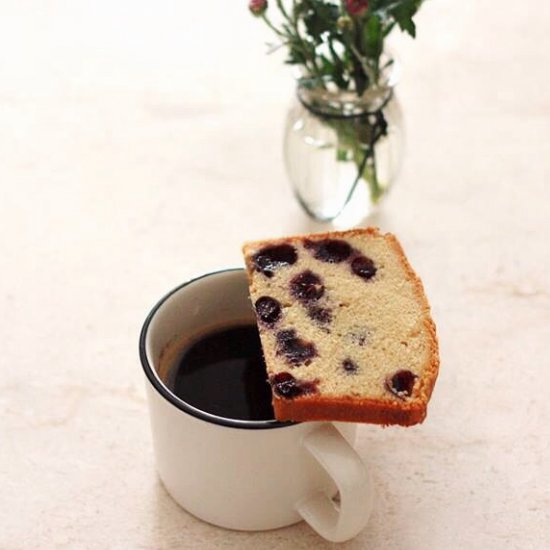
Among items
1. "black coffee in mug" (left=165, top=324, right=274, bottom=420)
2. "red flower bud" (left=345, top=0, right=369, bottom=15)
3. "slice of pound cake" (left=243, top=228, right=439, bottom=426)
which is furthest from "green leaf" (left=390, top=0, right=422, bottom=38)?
"black coffee in mug" (left=165, top=324, right=274, bottom=420)

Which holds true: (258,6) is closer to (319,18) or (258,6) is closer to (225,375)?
(319,18)

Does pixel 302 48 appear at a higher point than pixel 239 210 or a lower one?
higher

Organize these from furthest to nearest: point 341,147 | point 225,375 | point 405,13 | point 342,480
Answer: point 341,147
point 405,13
point 225,375
point 342,480

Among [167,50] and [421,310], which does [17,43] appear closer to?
[167,50]

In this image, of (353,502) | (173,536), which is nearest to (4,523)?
(173,536)

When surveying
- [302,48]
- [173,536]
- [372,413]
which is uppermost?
[302,48]

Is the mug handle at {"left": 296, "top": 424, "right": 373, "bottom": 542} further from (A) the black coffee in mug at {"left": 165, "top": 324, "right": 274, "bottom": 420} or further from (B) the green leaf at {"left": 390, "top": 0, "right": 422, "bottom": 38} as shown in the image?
(B) the green leaf at {"left": 390, "top": 0, "right": 422, "bottom": 38}

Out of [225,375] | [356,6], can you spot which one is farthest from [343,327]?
[356,6]
